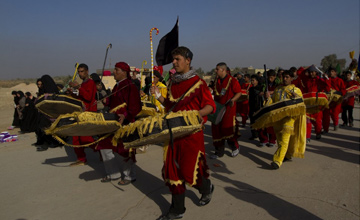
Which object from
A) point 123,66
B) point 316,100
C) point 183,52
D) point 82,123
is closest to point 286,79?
→ point 316,100

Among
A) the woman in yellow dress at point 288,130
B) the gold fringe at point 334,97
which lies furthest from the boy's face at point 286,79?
the gold fringe at point 334,97

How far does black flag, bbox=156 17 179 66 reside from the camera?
418 centimetres

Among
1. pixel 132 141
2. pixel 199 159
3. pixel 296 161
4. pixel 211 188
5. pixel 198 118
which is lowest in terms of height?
pixel 296 161

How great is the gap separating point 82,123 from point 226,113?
350cm

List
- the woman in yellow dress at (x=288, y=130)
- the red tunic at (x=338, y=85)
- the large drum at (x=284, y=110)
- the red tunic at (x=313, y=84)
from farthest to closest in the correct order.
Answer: the red tunic at (x=338, y=85), the red tunic at (x=313, y=84), the woman in yellow dress at (x=288, y=130), the large drum at (x=284, y=110)

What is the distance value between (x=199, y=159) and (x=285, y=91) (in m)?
2.88

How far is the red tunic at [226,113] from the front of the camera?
237 inches

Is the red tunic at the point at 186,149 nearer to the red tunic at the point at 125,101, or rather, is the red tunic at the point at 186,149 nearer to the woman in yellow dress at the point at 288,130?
the red tunic at the point at 125,101

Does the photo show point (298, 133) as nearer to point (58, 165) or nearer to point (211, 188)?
point (211, 188)

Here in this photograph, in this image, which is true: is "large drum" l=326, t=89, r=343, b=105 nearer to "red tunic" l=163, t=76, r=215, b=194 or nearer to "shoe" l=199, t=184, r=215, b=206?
"shoe" l=199, t=184, r=215, b=206

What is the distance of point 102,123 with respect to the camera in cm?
381

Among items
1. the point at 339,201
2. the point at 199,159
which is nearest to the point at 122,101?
the point at 199,159

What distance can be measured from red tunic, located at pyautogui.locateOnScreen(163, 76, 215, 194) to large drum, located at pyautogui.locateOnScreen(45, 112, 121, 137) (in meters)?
1.11

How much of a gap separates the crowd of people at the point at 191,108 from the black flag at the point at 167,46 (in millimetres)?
511
